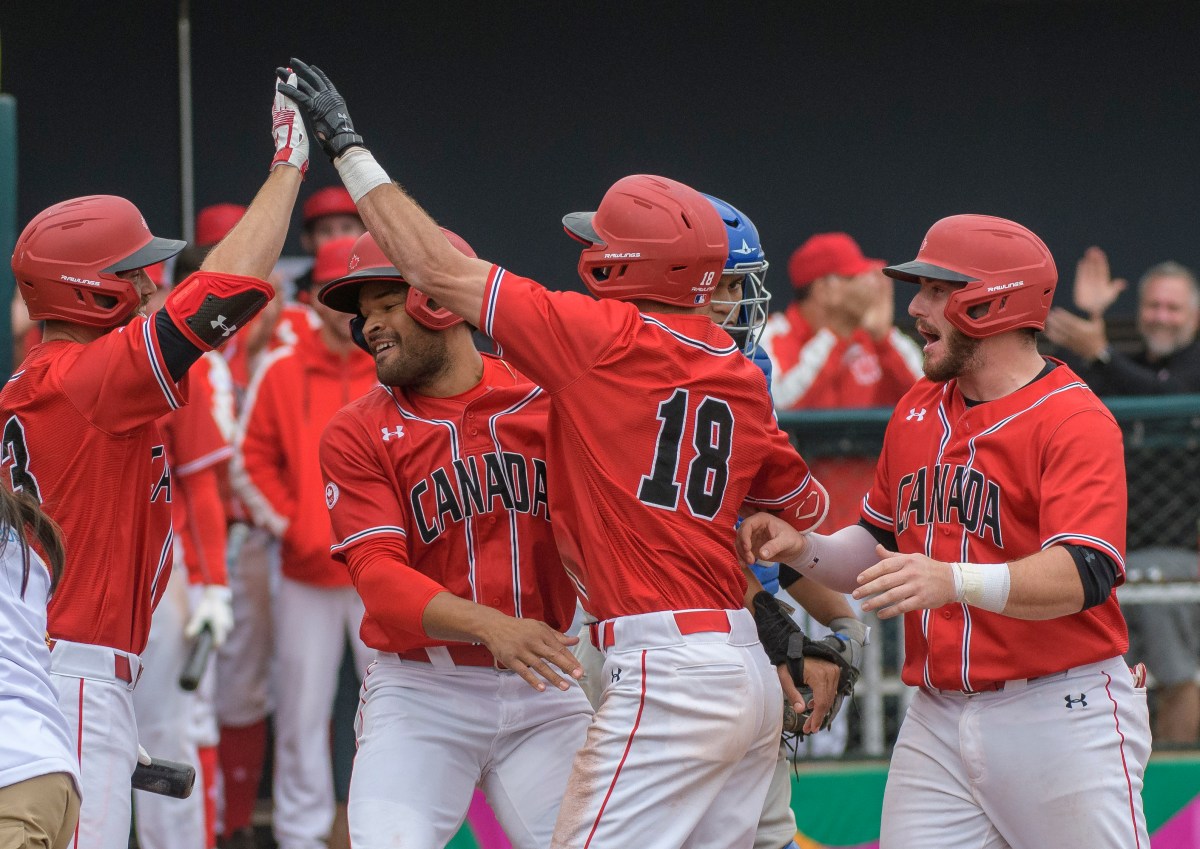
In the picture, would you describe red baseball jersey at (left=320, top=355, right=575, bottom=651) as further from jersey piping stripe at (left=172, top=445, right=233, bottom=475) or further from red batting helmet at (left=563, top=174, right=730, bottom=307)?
jersey piping stripe at (left=172, top=445, right=233, bottom=475)

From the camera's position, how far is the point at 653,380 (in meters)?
3.30

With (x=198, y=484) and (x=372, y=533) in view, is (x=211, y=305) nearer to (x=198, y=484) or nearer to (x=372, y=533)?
(x=372, y=533)

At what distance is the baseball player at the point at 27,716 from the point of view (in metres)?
2.63

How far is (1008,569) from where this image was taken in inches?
128

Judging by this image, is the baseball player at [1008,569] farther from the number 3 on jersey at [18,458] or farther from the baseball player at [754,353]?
the number 3 on jersey at [18,458]

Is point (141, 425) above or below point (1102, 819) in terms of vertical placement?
above

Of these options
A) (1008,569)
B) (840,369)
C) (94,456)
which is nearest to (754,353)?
(1008,569)

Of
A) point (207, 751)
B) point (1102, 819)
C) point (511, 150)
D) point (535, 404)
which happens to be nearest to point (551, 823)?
point (535, 404)

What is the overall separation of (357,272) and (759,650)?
1239mm

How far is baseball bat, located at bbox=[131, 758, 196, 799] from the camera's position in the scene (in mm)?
3523

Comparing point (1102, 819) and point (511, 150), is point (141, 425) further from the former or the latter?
point (511, 150)

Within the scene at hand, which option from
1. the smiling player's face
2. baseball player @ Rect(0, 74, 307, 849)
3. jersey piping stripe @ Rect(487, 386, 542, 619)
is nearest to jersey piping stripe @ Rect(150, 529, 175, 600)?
baseball player @ Rect(0, 74, 307, 849)

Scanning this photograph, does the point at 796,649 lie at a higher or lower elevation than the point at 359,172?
lower

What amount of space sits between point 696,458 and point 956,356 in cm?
73
